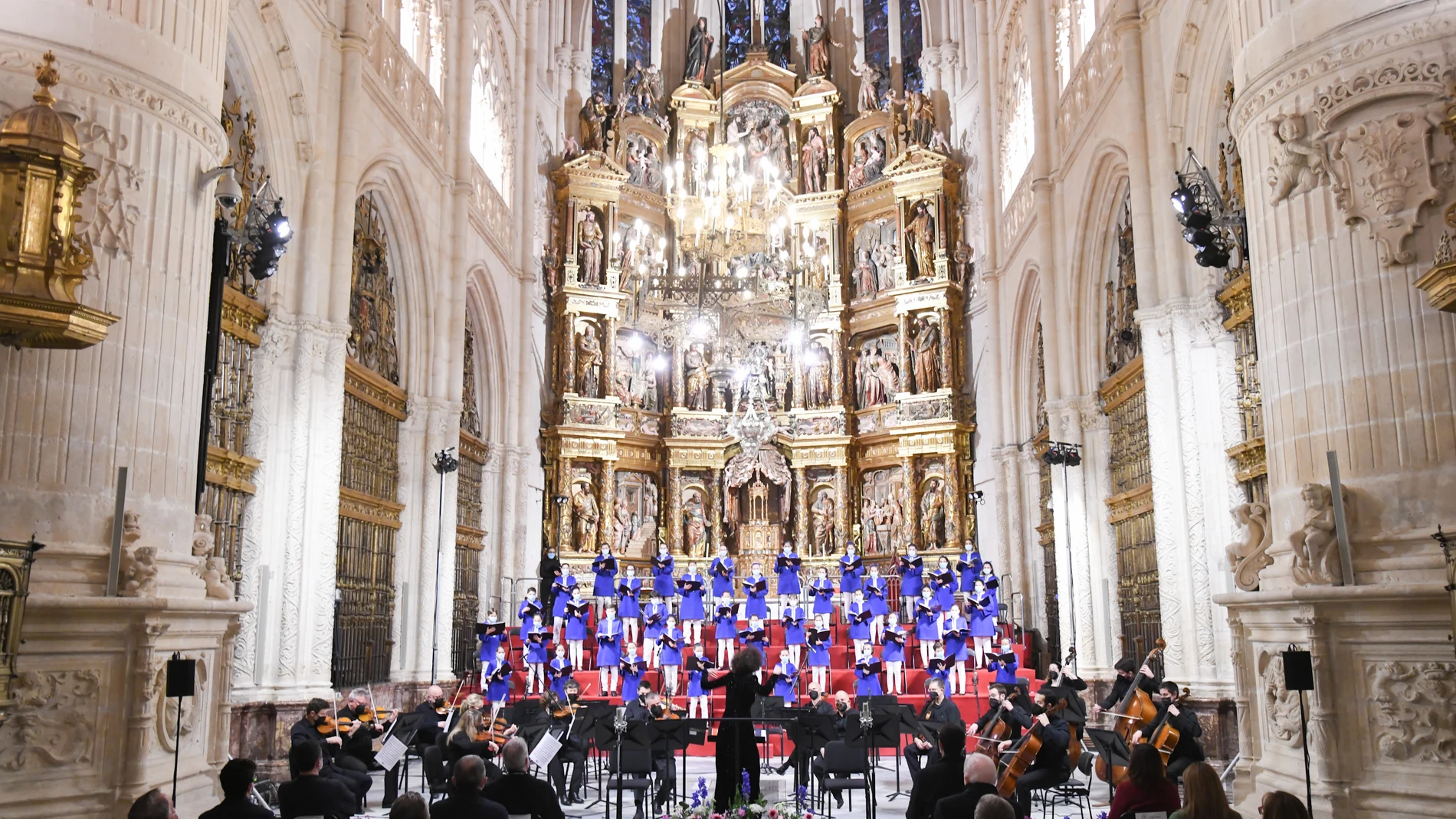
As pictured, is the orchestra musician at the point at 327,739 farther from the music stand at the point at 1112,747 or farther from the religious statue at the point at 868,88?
the religious statue at the point at 868,88

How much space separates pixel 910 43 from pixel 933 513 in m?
12.4

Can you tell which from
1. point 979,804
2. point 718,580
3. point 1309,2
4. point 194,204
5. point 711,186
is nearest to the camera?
point 979,804

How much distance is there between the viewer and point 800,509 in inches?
1081

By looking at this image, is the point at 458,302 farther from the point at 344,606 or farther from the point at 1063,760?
the point at 1063,760

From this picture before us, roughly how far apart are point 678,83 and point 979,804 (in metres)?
27.5

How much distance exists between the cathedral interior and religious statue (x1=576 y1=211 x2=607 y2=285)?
0.42ft

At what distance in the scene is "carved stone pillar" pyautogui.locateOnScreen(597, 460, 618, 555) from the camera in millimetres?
26219

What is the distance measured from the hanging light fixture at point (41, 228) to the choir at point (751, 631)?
875 cm

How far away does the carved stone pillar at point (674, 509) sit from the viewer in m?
27.3

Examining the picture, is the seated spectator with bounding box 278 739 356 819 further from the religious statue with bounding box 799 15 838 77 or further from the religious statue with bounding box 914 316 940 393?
the religious statue with bounding box 799 15 838 77

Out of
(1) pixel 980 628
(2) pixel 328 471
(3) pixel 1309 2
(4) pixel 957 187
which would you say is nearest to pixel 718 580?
(1) pixel 980 628

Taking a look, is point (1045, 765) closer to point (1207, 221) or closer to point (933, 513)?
point (1207, 221)

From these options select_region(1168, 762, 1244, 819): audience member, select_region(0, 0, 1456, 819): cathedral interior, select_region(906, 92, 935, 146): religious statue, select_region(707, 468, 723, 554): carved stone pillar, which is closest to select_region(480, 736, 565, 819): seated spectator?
select_region(0, 0, 1456, 819): cathedral interior

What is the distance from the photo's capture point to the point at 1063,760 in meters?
10.1
